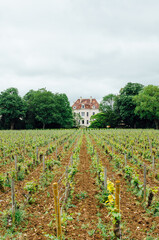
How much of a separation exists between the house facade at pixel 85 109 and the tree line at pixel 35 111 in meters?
18.6

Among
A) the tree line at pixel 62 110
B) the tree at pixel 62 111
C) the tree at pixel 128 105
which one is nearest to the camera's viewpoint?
the tree line at pixel 62 110

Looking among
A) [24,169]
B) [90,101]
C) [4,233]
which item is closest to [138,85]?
[90,101]

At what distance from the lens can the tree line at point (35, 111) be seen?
143 feet

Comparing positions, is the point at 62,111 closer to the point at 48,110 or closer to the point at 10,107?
the point at 48,110

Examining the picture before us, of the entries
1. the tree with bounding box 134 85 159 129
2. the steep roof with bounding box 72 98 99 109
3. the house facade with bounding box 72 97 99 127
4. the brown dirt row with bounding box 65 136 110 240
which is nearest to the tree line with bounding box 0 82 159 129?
the tree with bounding box 134 85 159 129

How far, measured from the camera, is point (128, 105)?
154 ft

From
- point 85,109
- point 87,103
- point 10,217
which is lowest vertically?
point 10,217

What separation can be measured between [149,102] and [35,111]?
27.9 meters

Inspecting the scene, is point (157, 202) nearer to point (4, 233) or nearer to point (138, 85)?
point (4, 233)

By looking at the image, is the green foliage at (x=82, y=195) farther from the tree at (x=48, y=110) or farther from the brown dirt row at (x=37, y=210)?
the tree at (x=48, y=110)

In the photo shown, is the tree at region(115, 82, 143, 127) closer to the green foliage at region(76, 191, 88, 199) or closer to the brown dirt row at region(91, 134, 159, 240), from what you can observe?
the green foliage at region(76, 191, 88, 199)

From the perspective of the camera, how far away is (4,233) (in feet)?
12.6

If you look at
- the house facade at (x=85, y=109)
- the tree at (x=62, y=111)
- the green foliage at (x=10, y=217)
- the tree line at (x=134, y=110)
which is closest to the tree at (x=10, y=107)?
the tree at (x=62, y=111)

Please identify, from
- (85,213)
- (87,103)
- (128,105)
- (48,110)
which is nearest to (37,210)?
(85,213)
